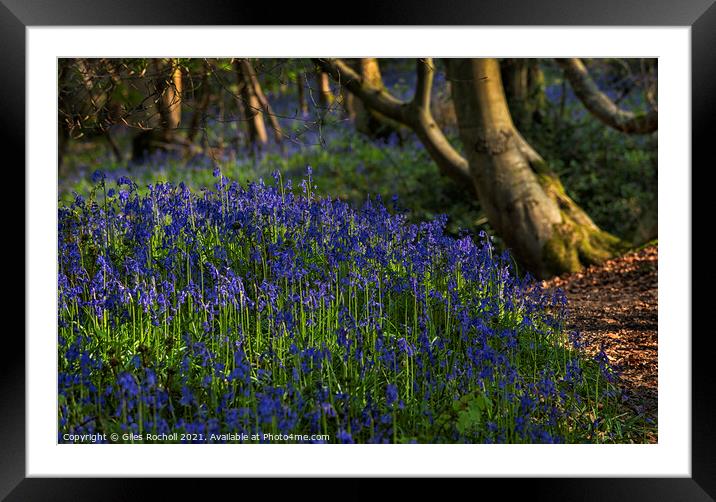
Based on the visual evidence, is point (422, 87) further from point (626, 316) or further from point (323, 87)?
point (626, 316)

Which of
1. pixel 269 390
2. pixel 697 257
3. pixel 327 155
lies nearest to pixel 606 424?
pixel 697 257

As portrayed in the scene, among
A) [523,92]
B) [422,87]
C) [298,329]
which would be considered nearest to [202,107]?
[422,87]

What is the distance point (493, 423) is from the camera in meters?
3.62

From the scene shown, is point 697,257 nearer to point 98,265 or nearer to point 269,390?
point 269,390

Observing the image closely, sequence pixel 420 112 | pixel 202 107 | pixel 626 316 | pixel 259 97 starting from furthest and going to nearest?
pixel 202 107 → pixel 259 97 → pixel 420 112 → pixel 626 316

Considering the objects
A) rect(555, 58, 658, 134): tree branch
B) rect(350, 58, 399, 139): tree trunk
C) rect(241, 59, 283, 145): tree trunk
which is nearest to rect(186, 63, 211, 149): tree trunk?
rect(241, 59, 283, 145): tree trunk

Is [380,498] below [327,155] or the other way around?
below

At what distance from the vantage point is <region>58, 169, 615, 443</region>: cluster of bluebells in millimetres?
3607

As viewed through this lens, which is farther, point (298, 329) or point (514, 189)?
point (514, 189)

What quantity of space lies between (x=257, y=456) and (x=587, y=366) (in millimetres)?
1956

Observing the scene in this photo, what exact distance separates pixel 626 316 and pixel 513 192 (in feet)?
7.10
